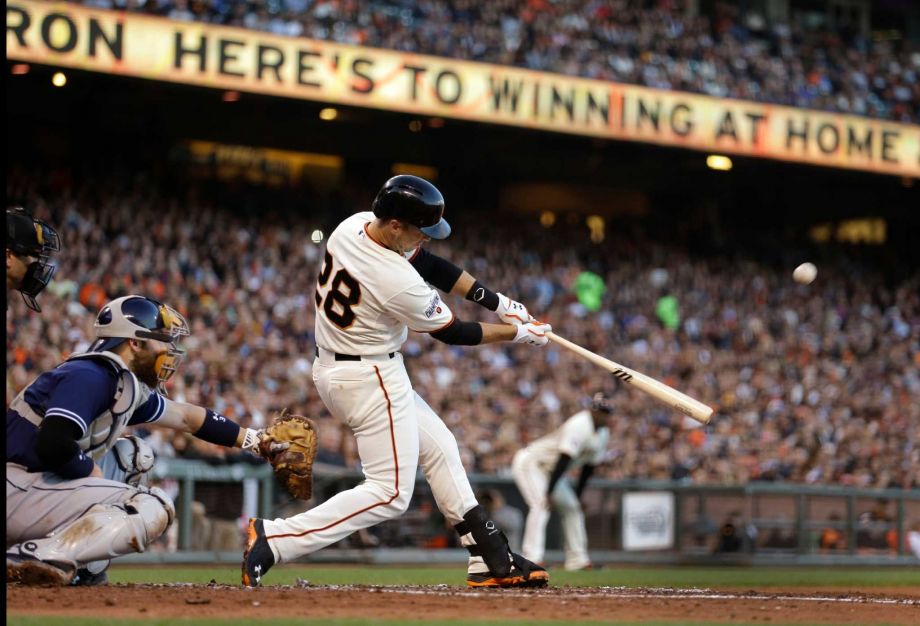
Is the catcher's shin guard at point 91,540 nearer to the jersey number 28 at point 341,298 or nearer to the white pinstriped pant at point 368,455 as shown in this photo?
the white pinstriped pant at point 368,455

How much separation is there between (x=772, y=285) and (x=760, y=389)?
3.37 meters

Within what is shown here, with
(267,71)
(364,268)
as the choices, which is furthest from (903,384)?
(364,268)

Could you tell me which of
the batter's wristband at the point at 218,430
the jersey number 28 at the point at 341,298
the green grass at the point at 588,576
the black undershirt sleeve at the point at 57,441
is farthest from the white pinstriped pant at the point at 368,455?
the green grass at the point at 588,576

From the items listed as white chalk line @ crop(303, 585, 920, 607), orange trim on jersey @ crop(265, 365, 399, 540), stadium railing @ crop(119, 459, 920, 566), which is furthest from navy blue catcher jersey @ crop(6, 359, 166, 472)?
stadium railing @ crop(119, 459, 920, 566)

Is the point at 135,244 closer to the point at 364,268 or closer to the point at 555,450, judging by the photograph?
the point at 555,450

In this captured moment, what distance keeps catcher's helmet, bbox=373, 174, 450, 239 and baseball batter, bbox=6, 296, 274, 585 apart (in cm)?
106

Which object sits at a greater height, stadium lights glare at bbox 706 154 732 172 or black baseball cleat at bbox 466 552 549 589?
stadium lights glare at bbox 706 154 732 172

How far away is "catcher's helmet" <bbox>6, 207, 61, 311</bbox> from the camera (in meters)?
6.23

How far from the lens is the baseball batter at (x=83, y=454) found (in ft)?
18.5

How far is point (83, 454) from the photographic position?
5.93 m

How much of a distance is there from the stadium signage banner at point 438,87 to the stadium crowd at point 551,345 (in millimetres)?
2068

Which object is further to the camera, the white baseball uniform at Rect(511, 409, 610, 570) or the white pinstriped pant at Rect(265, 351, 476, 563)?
the white baseball uniform at Rect(511, 409, 610, 570)

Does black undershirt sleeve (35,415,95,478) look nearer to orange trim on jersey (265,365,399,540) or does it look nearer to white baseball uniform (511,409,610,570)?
orange trim on jersey (265,365,399,540)

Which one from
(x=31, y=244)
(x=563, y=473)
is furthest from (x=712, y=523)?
(x=31, y=244)
